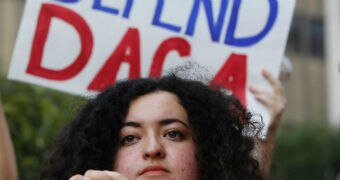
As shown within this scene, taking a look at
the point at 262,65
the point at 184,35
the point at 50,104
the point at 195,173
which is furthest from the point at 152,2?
the point at 50,104

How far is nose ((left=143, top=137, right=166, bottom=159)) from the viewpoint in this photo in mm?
3127

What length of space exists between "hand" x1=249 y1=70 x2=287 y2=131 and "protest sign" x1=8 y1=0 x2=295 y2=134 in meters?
0.03

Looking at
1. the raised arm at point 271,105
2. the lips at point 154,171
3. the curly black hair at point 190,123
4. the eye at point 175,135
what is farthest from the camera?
the raised arm at point 271,105

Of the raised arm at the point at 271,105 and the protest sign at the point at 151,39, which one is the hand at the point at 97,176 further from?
the protest sign at the point at 151,39

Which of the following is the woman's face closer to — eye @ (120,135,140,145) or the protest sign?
eye @ (120,135,140,145)

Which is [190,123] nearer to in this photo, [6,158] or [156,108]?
[156,108]

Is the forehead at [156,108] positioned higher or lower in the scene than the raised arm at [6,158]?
higher

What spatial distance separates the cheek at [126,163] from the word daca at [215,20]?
3.83 feet

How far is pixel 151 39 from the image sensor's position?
14.2ft

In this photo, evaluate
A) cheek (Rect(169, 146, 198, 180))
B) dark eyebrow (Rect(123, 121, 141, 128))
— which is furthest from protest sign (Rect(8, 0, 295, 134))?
cheek (Rect(169, 146, 198, 180))

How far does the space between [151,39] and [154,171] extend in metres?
1.30

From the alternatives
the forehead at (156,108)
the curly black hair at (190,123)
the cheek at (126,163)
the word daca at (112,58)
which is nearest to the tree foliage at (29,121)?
the word daca at (112,58)

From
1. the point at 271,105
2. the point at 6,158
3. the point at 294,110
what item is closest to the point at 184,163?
the point at 6,158

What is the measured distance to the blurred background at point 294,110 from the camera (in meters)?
6.34
